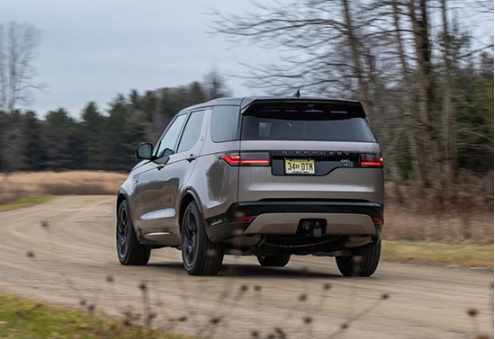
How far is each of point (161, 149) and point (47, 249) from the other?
174 inches

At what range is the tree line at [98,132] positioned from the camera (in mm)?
97938

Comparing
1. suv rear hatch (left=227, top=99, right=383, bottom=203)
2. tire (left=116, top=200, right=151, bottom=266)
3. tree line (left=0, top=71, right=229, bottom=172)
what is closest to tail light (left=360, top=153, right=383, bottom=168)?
suv rear hatch (left=227, top=99, right=383, bottom=203)

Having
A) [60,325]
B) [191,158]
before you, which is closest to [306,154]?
[191,158]

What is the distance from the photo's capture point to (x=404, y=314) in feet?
23.3

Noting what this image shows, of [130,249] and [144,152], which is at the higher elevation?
[144,152]

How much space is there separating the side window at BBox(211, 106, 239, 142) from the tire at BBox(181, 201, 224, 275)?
804 millimetres

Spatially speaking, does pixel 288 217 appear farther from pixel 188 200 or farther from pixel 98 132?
pixel 98 132

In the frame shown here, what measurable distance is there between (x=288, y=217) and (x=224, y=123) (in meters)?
1.26

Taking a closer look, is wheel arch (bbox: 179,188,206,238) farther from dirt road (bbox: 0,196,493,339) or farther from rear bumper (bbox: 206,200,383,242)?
dirt road (bbox: 0,196,493,339)

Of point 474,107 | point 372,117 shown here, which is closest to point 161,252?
point 372,117

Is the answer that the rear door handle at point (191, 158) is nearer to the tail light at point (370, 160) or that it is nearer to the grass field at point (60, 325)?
the tail light at point (370, 160)

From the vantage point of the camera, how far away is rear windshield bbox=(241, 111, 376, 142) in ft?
31.1

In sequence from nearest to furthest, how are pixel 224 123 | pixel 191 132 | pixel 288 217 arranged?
pixel 288 217
pixel 224 123
pixel 191 132

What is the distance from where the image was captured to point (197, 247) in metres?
9.74
